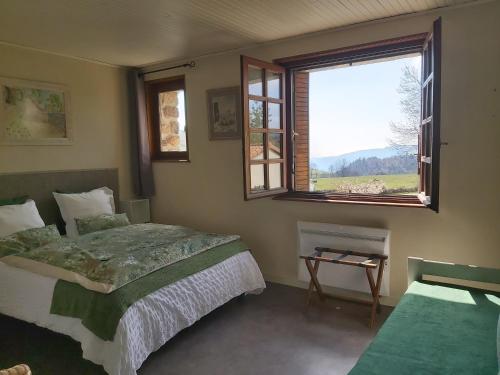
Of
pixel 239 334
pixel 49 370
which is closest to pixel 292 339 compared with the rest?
pixel 239 334

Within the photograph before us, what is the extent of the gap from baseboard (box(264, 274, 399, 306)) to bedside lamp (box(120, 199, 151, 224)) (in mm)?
1553

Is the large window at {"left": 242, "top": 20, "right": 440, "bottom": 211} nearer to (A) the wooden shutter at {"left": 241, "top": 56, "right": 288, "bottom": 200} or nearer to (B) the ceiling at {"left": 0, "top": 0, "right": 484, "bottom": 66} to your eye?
(A) the wooden shutter at {"left": 241, "top": 56, "right": 288, "bottom": 200}

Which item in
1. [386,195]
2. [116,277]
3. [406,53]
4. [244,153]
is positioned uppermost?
[406,53]

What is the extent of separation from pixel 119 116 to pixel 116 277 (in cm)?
255

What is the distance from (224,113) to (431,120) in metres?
1.98

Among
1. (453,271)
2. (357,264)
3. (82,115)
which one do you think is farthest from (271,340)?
(82,115)

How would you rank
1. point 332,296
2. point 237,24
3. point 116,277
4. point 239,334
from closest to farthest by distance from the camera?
1. point 116,277
2. point 239,334
3. point 237,24
4. point 332,296

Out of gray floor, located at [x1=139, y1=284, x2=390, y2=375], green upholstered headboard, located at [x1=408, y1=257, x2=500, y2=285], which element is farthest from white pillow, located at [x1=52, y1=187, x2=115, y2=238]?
green upholstered headboard, located at [x1=408, y1=257, x2=500, y2=285]

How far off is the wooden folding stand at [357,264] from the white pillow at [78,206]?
6.66 feet

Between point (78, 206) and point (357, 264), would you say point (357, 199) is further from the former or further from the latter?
point (78, 206)

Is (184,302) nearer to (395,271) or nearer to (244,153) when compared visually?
(244,153)

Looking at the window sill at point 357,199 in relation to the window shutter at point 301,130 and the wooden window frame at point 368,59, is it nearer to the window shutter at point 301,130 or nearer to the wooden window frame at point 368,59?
the wooden window frame at point 368,59

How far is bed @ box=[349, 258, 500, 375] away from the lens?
5.08 ft

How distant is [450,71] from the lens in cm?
271
